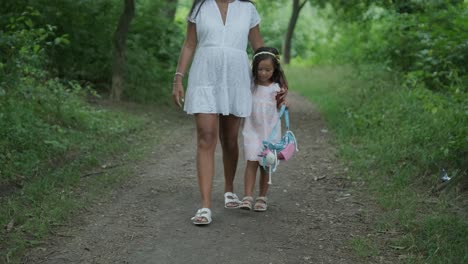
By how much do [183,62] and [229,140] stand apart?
0.83 m

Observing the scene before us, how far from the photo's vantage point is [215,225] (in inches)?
201

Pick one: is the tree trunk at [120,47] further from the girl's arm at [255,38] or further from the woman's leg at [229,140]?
the woman's leg at [229,140]

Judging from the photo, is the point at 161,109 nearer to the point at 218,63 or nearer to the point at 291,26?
the point at 218,63

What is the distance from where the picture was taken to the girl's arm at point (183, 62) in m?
5.16

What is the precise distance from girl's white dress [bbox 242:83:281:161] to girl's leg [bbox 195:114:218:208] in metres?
0.46

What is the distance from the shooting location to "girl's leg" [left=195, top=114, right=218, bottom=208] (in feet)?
16.7

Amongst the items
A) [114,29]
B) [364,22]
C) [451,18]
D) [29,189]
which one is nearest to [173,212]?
[29,189]

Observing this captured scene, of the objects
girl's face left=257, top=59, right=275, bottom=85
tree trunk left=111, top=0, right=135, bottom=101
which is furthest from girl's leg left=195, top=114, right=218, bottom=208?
tree trunk left=111, top=0, right=135, bottom=101

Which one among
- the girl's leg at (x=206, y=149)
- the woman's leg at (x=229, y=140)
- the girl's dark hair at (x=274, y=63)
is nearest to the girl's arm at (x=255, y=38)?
the girl's dark hair at (x=274, y=63)

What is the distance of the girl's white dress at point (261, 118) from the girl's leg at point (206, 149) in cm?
46

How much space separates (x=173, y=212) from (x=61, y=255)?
1.35 meters

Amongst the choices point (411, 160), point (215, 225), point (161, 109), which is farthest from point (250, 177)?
point (161, 109)

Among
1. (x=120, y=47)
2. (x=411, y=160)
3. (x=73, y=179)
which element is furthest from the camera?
(x=120, y=47)

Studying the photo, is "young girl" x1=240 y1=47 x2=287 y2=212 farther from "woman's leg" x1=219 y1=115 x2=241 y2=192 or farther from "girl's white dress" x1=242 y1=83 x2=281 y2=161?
"woman's leg" x1=219 y1=115 x2=241 y2=192
